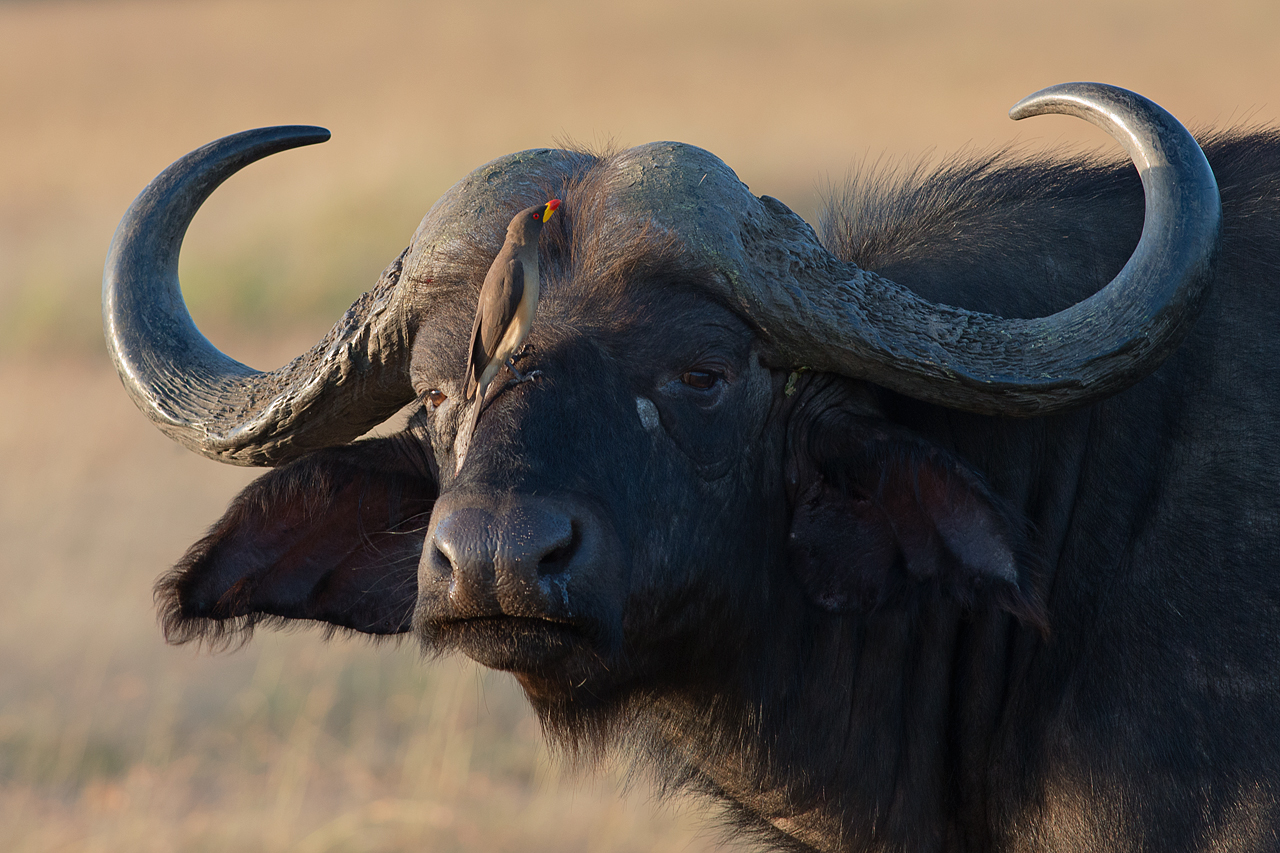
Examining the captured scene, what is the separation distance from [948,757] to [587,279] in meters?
1.58

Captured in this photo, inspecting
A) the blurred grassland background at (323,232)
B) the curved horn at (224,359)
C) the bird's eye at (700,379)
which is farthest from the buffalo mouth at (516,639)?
the blurred grassland background at (323,232)

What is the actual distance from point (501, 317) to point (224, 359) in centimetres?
119

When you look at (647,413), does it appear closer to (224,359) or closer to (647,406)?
(647,406)

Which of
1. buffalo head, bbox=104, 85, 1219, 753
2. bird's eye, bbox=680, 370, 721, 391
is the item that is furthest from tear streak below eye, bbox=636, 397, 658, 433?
bird's eye, bbox=680, 370, 721, 391

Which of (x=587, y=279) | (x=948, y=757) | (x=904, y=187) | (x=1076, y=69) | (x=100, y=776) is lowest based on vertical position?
(x=100, y=776)

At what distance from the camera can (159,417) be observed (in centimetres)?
341

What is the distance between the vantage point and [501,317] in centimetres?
274

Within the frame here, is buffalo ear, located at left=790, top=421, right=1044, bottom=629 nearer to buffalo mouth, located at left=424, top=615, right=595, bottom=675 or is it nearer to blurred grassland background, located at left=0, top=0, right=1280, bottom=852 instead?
buffalo mouth, located at left=424, top=615, right=595, bottom=675

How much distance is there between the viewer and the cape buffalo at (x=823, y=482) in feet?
9.12

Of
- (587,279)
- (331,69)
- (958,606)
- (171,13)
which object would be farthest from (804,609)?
(171,13)

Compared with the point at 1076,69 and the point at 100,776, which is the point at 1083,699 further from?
the point at 1076,69

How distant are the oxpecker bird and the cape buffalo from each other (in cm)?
8

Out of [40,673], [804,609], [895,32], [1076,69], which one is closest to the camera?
[804,609]

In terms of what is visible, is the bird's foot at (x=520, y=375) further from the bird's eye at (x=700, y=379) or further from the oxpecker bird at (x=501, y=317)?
the bird's eye at (x=700, y=379)
